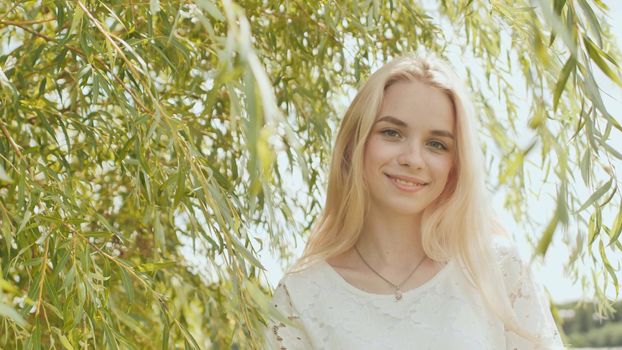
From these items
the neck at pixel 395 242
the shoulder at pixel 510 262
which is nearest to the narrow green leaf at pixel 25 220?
the neck at pixel 395 242

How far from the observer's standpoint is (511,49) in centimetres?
263

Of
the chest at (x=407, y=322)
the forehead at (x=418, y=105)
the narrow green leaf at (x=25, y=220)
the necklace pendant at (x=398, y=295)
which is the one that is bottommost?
the chest at (x=407, y=322)

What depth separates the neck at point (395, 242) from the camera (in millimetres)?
2016

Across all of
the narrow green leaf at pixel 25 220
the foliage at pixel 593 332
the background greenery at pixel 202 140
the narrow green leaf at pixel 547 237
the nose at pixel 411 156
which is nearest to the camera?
the narrow green leaf at pixel 547 237

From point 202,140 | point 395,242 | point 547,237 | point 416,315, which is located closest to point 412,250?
point 395,242

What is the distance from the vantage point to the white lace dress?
6.24ft

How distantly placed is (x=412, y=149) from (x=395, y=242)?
24cm

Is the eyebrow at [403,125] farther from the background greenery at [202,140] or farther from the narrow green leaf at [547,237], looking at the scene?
the narrow green leaf at [547,237]

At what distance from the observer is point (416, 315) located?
1.94 meters

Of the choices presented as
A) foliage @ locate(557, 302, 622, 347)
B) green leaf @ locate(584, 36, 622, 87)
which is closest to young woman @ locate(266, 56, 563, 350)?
green leaf @ locate(584, 36, 622, 87)

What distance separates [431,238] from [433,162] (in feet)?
0.62

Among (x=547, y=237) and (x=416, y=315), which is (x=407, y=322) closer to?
(x=416, y=315)

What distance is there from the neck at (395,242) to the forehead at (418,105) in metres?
0.21

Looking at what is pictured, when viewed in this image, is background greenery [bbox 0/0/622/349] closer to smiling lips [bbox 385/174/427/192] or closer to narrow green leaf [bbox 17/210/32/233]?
narrow green leaf [bbox 17/210/32/233]
